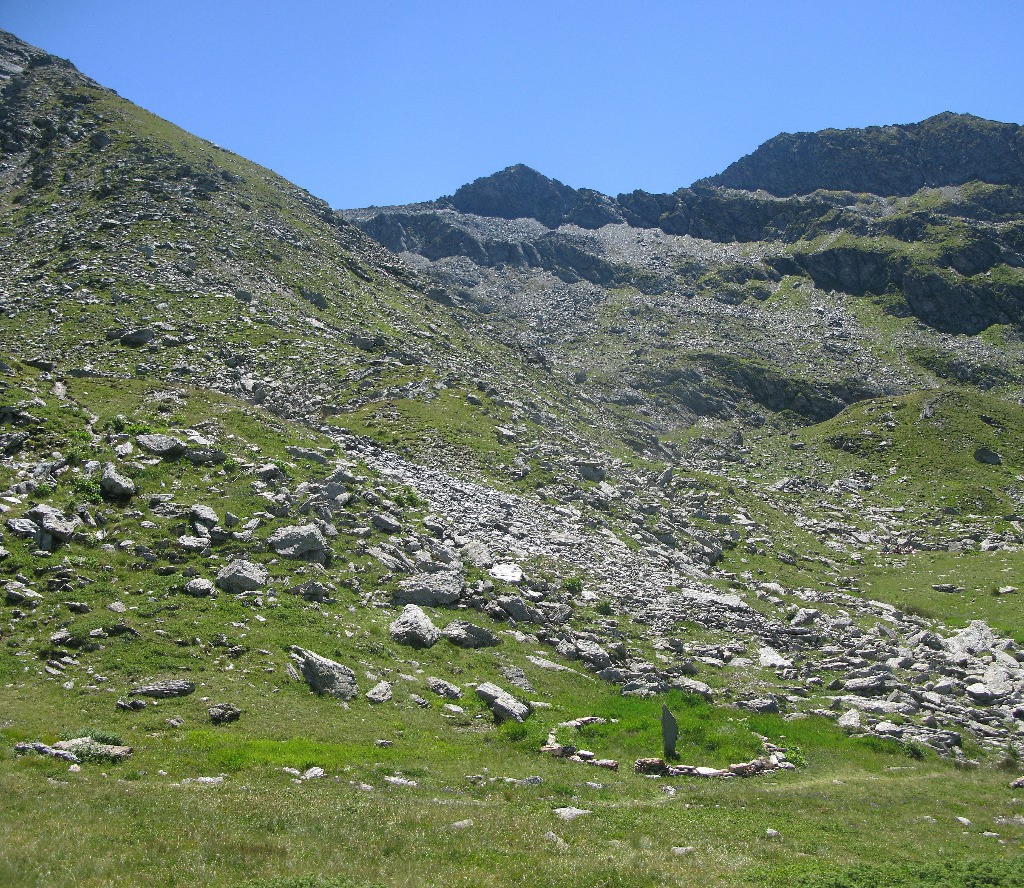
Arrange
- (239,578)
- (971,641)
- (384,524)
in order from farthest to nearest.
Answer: (971,641), (384,524), (239,578)

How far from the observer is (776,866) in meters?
14.0

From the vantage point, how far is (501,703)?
75.7 feet

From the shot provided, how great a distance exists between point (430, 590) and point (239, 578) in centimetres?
813

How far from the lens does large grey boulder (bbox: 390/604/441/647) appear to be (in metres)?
26.6

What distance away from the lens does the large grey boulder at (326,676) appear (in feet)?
72.2

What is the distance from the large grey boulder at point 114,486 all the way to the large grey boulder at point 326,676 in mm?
12299

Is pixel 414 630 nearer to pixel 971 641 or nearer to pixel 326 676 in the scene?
pixel 326 676

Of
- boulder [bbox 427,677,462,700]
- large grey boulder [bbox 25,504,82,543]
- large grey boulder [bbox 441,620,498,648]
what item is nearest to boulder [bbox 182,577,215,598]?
large grey boulder [bbox 25,504,82,543]

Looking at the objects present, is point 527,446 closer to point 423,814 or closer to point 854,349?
point 423,814

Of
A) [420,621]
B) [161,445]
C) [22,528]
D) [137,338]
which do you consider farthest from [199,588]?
[137,338]

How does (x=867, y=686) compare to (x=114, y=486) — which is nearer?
(x=114, y=486)

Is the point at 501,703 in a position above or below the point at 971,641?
above

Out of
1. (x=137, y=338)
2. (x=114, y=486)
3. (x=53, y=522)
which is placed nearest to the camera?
(x=53, y=522)

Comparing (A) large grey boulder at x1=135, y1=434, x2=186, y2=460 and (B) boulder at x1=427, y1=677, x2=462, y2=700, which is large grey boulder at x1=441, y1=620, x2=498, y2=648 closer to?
(B) boulder at x1=427, y1=677, x2=462, y2=700
